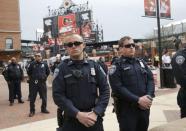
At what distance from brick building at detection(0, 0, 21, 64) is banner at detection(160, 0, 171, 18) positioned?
56667 millimetres

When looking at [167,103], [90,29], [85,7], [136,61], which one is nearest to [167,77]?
[167,103]

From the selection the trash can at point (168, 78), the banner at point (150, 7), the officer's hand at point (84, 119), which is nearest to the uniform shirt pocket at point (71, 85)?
the officer's hand at point (84, 119)

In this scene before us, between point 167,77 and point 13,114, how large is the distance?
26.7ft

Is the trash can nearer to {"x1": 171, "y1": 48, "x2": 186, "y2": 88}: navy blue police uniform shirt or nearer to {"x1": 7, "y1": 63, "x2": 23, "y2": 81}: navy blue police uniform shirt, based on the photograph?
{"x1": 7, "y1": 63, "x2": 23, "y2": 81}: navy blue police uniform shirt

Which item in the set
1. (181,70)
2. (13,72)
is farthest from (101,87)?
(13,72)

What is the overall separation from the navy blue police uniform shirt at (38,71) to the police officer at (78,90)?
8202mm

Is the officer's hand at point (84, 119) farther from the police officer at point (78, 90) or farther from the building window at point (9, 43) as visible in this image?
the building window at point (9, 43)

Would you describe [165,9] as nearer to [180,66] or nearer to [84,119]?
[180,66]

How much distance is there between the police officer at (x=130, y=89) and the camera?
529 centimetres

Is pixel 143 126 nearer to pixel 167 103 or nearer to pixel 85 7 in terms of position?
pixel 167 103

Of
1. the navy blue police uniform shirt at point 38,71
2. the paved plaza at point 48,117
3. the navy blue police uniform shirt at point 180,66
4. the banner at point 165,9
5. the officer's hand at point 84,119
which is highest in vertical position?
the banner at point 165,9

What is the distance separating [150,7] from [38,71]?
827 centimetres

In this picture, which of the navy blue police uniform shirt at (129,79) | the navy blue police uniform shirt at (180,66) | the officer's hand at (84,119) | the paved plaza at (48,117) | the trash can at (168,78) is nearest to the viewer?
the officer's hand at (84,119)

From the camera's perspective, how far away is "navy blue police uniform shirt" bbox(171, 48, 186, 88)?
5738mm
